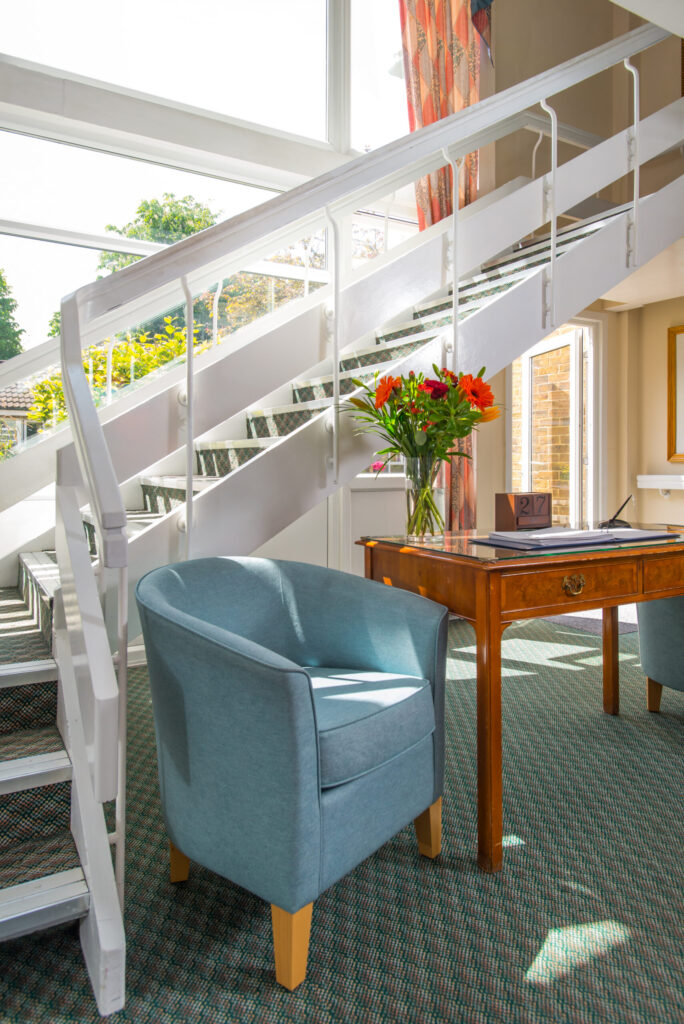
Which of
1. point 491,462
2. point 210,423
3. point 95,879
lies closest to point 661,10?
point 210,423

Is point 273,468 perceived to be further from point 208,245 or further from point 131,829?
point 131,829

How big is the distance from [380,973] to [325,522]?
2.68 meters

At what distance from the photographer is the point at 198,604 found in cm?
175

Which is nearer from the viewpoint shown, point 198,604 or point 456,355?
point 198,604

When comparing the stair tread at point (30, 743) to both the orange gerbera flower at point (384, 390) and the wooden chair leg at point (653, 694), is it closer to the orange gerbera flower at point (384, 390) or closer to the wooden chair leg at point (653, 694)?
the orange gerbera flower at point (384, 390)

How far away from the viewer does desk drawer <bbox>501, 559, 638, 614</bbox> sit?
1698mm

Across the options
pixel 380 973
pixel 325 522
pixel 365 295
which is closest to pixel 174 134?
pixel 365 295

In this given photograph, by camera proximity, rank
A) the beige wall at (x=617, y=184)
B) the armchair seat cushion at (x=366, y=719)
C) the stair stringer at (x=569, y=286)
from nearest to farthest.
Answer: the armchair seat cushion at (x=366, y=719) → the stair stringer at (x=569, y=286) → the beige wall at (x=617, y=184)

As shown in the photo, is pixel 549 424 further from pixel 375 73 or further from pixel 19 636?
pixel 19 636

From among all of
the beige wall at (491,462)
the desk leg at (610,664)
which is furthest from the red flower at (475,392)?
the beige wall at (491,462)

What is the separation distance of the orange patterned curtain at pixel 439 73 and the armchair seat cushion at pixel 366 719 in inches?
103

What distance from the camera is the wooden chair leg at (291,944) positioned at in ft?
4.21

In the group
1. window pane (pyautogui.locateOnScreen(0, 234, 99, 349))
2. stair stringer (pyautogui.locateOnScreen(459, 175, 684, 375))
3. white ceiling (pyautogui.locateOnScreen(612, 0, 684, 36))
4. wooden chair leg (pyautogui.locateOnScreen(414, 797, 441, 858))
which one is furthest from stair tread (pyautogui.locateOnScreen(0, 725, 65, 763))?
white ceiling (pyautogui.locateOnScreen(612, 0, 684, 36))

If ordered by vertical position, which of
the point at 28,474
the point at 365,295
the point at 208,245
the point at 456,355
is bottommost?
the point at 28,474
